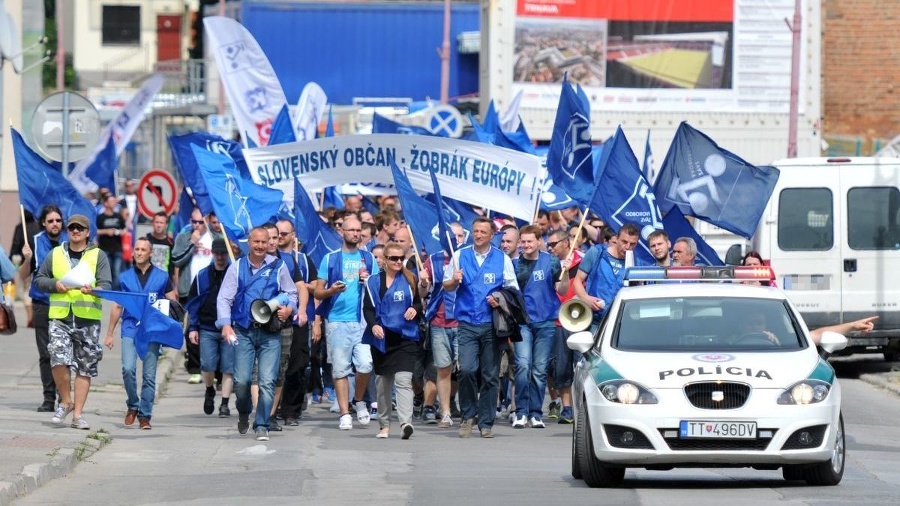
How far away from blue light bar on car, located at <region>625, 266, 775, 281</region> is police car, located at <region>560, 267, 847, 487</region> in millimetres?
609

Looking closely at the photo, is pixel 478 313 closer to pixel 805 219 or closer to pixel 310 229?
pixel 310 229

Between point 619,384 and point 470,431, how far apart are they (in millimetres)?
4467

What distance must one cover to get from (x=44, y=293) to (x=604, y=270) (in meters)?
4.75

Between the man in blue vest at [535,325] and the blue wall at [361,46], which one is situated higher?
the blue wall at [361,46]

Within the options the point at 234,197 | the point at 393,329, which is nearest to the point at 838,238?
the point at 234,197

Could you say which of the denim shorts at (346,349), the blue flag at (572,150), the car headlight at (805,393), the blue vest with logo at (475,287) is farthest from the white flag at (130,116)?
the car headlight at (805,393)

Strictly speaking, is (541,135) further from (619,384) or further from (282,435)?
(619,384)

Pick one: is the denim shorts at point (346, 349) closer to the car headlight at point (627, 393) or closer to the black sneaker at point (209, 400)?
the black sneaker at point (209, 400)

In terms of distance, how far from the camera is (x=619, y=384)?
38.2 ft

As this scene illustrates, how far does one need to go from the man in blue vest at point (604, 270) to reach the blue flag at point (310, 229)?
280 cm

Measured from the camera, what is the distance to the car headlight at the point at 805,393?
37.8 feet

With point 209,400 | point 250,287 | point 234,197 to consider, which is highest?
point 234,197

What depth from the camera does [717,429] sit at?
450 inches

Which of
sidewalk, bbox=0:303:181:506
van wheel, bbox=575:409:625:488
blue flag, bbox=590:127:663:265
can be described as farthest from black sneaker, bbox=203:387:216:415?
van wheel, bbox=575:409:625:488
